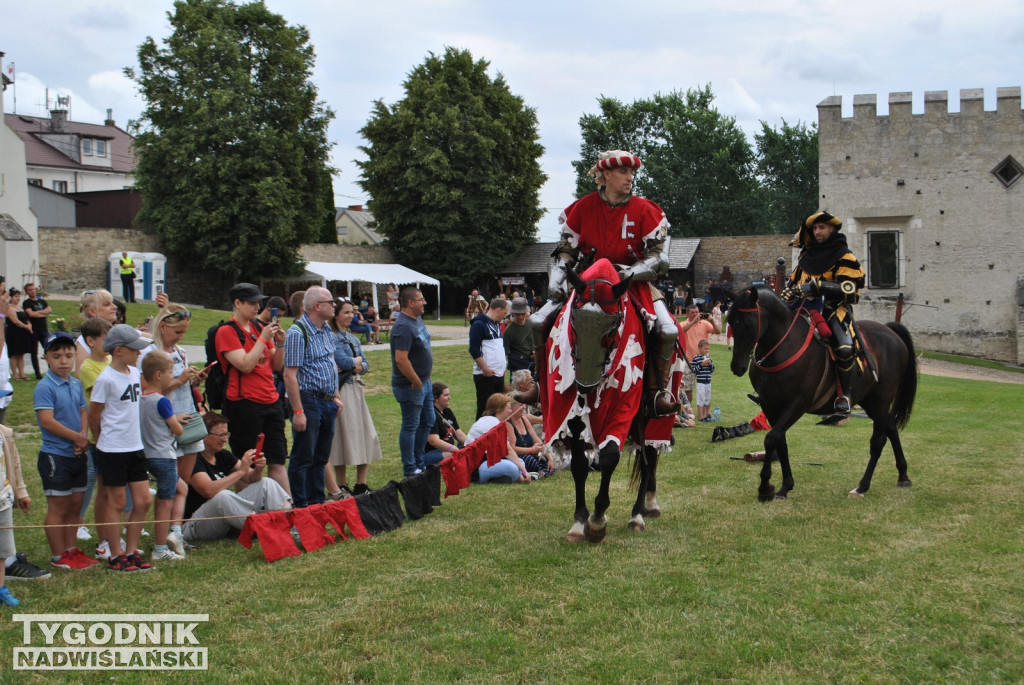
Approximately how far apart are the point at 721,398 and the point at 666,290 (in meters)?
21.6

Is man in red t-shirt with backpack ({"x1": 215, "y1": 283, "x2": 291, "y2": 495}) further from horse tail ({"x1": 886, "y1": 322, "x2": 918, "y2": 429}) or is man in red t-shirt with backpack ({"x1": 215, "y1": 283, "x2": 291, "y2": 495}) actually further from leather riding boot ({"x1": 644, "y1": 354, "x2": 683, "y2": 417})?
horse tail ({"x1": 886, "y1": 322, "x2": 918, "y2": 429})

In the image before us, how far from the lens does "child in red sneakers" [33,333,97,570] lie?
6.14 metres

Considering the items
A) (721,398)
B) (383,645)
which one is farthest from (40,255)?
(383,645)

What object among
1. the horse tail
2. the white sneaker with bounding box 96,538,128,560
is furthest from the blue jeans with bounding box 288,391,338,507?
the horse tail

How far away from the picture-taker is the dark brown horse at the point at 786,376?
8.45 meters

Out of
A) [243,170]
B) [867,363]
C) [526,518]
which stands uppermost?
[243,170]

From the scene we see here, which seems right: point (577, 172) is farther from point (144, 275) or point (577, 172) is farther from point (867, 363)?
point (867, 363)

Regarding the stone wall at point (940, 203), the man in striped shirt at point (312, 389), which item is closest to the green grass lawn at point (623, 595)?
the man in striped shirt at point (312, 389)

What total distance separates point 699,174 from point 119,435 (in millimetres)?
59325

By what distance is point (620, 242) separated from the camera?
281 inches

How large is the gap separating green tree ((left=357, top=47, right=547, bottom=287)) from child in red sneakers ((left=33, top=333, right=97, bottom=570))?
3987 centimetres

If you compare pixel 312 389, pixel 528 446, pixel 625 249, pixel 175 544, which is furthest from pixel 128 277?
pixel 625 249

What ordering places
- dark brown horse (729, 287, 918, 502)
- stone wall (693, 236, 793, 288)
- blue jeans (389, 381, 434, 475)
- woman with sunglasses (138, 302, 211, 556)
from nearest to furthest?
woman with sunglasses (138, 302, 211, 556), dark brown horse (729, 287, 918, 502), blue jeans (389, 381, 434, 475), stone wall (693, 236, 793, 288)

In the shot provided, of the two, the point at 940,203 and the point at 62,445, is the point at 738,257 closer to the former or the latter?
the point at 940,203
